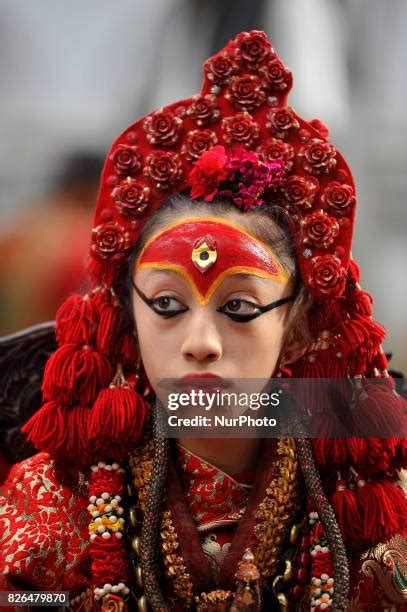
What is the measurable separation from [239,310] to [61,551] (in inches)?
19.4

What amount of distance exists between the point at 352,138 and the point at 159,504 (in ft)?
4.30

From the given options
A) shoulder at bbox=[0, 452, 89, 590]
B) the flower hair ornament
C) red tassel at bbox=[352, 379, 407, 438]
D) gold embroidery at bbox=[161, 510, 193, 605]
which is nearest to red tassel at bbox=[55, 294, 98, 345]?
the flower hair ornament

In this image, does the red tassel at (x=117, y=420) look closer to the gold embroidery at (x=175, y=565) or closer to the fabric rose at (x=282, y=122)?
the gold embroidery at (x=175, y=565)

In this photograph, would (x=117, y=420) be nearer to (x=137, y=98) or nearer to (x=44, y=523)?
(x=44, y=523)

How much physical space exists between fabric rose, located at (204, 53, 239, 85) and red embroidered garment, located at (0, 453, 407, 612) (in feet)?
2.31

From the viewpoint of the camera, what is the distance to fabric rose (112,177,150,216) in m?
1.25

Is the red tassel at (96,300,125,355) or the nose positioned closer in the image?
the nose

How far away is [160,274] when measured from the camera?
1.19 metres

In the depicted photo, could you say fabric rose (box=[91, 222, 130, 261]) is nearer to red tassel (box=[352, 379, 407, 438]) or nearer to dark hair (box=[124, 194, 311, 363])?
Result: dark hair (box=[124, 194, 311, 363])

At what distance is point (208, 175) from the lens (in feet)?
3.92

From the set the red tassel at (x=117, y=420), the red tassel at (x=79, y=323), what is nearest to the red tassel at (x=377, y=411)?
the red tassel at (x=117, y=420)

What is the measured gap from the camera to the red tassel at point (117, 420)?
1.25m

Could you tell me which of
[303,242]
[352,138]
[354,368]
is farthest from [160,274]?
[352,138]

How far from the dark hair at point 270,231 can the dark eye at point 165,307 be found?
106 millimetres
